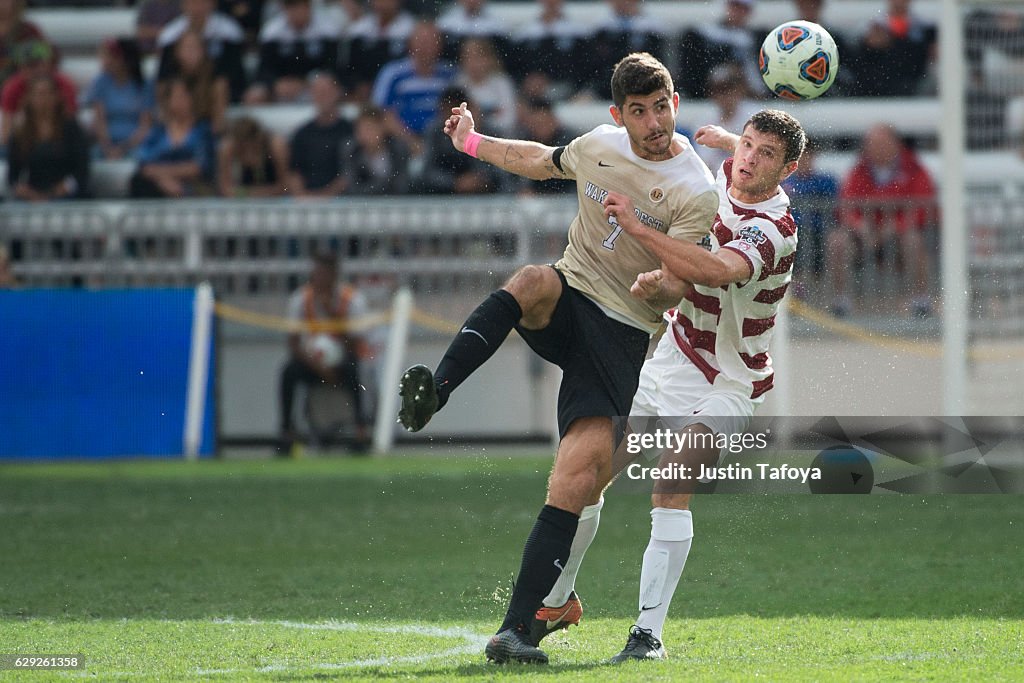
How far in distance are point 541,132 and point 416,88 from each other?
1377 millimetres

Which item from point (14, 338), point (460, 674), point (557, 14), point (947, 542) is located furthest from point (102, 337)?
point (460, 674)

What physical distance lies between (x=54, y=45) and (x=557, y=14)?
5.79 m

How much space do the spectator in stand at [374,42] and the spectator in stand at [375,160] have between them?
74 cm

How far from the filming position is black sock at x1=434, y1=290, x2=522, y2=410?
546 cm

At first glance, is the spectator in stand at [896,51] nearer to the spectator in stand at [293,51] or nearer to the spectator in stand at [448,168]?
the spectator in stand at [448,168]

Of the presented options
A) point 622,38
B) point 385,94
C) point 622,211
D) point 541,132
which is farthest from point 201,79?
point 622,211

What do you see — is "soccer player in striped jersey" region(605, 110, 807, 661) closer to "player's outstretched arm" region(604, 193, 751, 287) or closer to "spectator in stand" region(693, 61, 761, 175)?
"player's outstretched arm" region(604, 193, 751, 287)

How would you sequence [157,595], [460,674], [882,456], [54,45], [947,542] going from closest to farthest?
[460,674] → [157,595] → [947,542] → [882,456] → [54,45]

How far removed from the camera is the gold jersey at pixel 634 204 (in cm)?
559

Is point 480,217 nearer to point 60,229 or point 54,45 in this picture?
point 60,229

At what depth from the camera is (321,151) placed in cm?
1357

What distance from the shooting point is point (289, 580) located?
7168 millimetres

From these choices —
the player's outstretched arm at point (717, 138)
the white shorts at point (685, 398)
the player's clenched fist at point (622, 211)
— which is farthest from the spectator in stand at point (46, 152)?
the player's clenched fist at point (622, 211)

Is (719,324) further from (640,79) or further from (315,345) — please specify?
(315,345)
